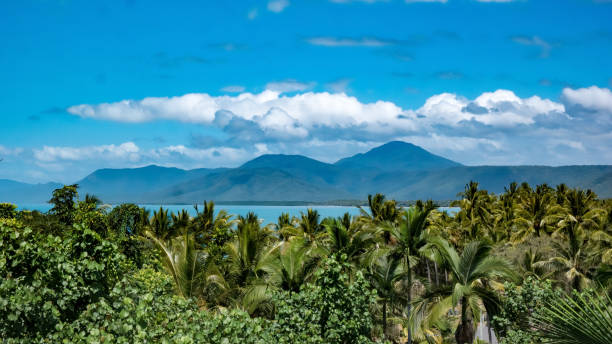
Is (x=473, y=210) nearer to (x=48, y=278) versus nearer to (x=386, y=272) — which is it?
(x=386, y=272)

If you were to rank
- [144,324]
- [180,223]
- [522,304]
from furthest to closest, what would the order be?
[180,223] < [522,304] < [144,324]

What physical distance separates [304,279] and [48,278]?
20.1m

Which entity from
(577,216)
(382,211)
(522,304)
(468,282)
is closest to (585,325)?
(522,304)

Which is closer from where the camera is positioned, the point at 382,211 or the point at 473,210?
the point at 382,211

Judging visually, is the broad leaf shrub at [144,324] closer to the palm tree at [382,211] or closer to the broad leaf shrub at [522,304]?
the broad leaf shrub at [522,304]

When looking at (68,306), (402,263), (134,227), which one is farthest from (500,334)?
(134,227)

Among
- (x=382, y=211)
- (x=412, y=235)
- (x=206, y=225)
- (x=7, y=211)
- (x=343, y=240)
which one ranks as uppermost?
(x=7, y=211)

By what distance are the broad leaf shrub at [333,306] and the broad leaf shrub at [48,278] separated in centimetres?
711

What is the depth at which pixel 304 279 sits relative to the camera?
26875mm

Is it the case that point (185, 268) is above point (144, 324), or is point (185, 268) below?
below

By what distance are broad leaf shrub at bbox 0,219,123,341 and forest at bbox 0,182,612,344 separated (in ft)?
0.07

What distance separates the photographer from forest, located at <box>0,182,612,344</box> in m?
7.64

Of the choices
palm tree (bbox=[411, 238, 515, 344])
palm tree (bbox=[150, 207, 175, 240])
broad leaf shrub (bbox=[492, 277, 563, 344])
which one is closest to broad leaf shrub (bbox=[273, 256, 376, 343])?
broad leaf shrub (bbox=[492, 277, 563, 344])

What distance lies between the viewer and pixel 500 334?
819 inches
